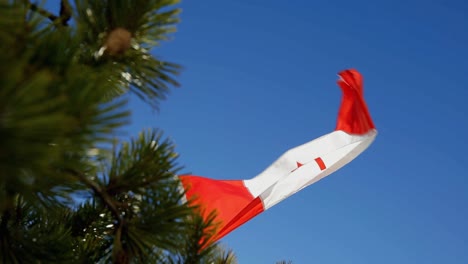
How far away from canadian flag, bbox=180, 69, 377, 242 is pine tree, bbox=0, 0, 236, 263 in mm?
2327

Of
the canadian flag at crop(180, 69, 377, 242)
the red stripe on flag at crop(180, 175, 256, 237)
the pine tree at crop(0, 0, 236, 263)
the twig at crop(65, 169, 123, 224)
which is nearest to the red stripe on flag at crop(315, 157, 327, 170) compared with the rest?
the canadian flag at crop(180, 69, 377, 242)

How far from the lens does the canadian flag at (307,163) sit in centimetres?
598

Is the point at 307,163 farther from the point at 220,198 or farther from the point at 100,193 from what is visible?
the point at 100,193

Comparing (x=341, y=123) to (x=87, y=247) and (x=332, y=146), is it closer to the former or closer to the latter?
(x=332, y=146)

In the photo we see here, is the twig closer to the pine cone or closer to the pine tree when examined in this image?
the pine tree

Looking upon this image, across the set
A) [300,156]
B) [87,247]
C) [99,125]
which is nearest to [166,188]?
[99,125]

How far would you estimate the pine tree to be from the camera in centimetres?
197

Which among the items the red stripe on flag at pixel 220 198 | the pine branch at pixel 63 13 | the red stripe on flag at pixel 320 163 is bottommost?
the red stripe on flag at pixel 220 198

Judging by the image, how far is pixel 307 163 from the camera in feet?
23.2

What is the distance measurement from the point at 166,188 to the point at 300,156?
441 cm

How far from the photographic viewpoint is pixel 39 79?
1688 millimetres

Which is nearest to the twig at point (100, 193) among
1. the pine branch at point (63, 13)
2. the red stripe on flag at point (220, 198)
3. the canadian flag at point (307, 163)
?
the pine branch at point (63, 13)

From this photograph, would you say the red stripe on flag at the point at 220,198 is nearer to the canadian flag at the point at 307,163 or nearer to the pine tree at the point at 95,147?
the canadian flag at the point at 307,163

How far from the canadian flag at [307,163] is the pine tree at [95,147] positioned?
233cm
